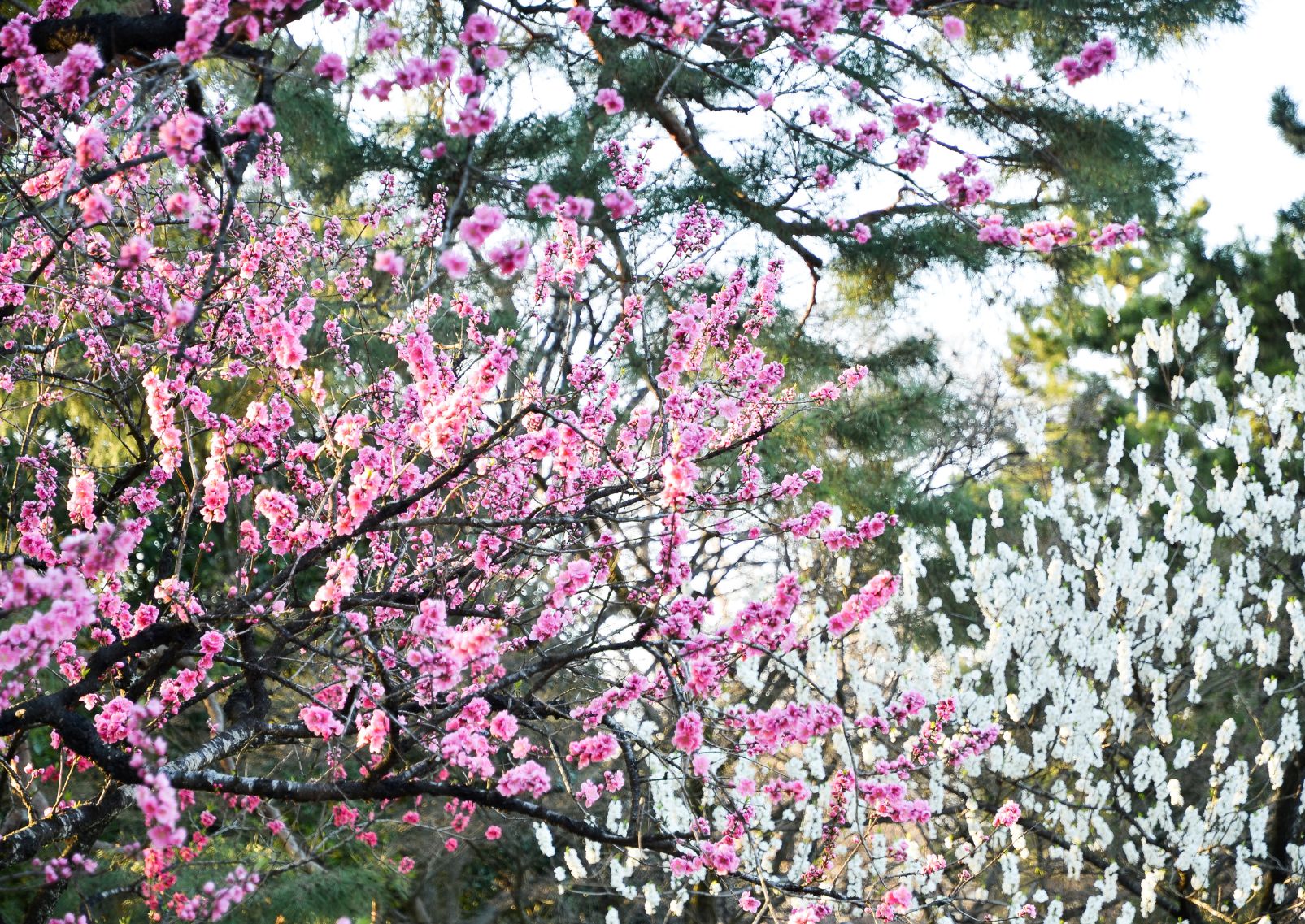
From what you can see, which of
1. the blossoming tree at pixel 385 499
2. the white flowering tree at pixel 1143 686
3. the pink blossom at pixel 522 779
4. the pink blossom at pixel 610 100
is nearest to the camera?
the blossoming tree at pixel 385 499

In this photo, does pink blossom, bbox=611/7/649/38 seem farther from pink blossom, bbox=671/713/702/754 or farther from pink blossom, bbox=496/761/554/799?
pink blossom, bbox=496/761/554/799

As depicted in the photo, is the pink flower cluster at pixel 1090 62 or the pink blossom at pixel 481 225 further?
the pink flower cluster at pixel 1090 62

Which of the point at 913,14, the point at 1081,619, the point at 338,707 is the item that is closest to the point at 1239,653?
the point at 1081,619

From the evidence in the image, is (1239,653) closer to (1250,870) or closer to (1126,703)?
(1126,703)

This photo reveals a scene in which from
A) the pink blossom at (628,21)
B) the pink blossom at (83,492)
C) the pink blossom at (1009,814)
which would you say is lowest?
the pink blossom at (1009,814)

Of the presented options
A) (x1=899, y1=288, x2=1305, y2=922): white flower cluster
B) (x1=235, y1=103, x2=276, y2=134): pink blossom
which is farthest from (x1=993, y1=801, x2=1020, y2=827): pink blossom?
(x1=235, y1=103, x2=276, y2=134): pink blossom

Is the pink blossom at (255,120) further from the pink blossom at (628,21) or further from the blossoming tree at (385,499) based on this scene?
the pink blossom at (628,21)

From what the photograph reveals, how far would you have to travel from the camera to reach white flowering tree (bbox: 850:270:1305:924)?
6305mm

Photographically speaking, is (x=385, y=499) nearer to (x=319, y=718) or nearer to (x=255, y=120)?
(x=319, y=718)

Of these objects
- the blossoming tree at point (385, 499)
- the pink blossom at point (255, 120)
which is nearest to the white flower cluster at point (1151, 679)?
the blossoming tree at point (385, 499)

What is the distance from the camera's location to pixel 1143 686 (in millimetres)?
7039

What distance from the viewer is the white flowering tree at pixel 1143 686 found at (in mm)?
6305

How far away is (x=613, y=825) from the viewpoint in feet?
22.7

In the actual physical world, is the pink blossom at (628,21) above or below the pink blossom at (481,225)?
above
